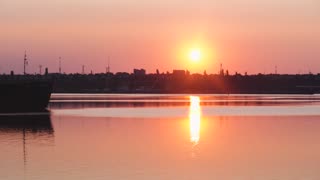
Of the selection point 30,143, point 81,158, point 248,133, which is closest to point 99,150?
point 81,158

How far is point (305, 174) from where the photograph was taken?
3622 cm

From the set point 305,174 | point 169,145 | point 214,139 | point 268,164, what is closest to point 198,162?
point 268,164

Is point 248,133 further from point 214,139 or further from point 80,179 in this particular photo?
point 80,179

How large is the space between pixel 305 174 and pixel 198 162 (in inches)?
303

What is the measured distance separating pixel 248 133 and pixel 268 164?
25600mm

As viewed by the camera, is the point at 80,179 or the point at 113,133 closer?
the point at 80,179

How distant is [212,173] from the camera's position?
36.6 metres

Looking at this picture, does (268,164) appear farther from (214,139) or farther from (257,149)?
(214,139)

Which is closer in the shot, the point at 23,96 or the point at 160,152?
the point at 160,152

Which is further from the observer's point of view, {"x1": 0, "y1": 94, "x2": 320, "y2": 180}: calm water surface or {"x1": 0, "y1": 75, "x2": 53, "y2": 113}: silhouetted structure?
{"x1": 0, "y1": 75, "x2": 53, "y2": 113}: silhouetted structure

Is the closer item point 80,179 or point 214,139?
point 80,179

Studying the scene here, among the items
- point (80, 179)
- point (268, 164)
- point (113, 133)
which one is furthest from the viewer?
point (113, 133)

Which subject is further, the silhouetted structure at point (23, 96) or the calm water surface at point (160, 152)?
the silhouetted structure at point (23, 96)

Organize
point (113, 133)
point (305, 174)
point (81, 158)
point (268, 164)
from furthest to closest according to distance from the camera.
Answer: point (113, 133), point (81, 158), point (268, 164), point (305, 174)
